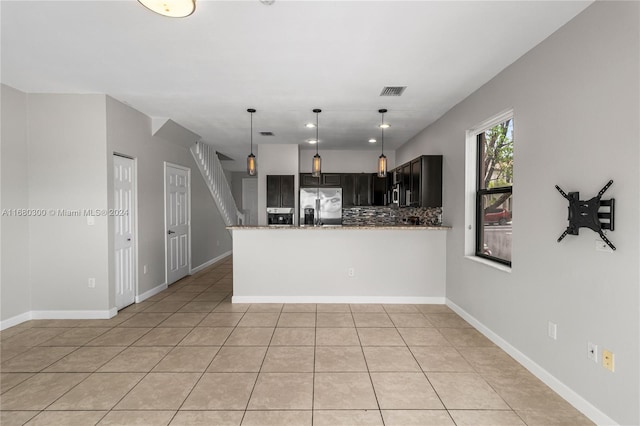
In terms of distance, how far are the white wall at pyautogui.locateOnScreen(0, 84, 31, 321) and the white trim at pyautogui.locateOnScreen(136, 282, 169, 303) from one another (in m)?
1.20

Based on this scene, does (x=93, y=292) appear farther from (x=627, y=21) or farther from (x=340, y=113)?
(x=627, y=21)

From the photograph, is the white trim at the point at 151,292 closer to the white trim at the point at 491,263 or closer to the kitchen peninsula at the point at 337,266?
the kitchen peninsula at the point at 337,266

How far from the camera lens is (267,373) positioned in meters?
2.62

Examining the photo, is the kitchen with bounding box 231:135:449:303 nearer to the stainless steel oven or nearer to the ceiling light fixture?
the stainless steel oven

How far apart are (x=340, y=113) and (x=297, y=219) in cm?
277

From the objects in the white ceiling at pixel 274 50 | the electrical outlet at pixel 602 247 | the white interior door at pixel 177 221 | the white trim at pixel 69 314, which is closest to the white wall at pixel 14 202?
the white trim at pixel 69 314

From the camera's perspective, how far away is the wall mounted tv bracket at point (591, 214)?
6.31 ft

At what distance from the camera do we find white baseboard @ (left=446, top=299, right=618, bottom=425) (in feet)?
6.64

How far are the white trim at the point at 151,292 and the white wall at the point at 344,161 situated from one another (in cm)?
368

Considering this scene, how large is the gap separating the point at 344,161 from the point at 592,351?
5.69 metres

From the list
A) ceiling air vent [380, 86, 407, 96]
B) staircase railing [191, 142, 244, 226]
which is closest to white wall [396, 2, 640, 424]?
ceiling air vent [380, 86, 407, 96]

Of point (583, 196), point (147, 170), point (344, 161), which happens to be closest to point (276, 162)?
point (344, 161)

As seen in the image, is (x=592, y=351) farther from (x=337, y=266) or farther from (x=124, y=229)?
(x=124, y=229)

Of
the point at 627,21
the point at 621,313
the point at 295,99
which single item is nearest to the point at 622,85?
the point at 627,21
